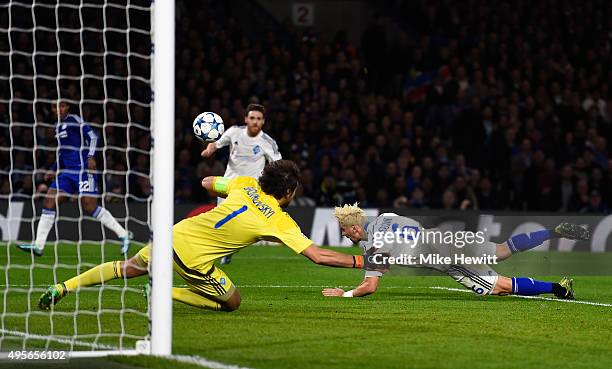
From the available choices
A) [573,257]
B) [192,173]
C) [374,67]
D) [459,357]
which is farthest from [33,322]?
[374,67]

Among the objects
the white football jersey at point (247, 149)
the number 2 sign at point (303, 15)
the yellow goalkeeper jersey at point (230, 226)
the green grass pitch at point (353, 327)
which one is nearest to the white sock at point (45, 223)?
the green grass pitch at point (353, 327)

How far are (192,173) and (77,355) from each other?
1262cm

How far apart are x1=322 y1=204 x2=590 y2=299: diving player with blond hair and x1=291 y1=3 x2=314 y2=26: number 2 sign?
45.9ft

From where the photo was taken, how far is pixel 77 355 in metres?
6.50

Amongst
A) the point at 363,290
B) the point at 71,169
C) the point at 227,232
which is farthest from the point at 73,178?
the point at 227,232

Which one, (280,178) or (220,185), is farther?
(220,185)

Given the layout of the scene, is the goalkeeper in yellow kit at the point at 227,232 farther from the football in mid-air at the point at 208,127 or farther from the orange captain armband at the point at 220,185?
the football in mid-air at the point at 208,127

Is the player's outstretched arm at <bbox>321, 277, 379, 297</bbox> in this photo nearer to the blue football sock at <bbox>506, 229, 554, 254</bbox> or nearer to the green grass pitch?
the green grass pitch

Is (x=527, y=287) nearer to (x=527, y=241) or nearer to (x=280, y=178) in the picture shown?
(x=527, y=241)

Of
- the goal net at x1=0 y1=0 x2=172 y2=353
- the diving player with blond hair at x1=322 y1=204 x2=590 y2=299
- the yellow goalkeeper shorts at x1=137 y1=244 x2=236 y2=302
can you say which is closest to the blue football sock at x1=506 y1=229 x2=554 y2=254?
the diving player with blond hair at x1=322 y1=204 x2=590 y2=299

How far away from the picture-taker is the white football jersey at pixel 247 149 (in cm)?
1407

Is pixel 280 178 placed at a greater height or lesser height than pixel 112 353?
greater

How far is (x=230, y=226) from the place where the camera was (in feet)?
27.2

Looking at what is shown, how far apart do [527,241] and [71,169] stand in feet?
20.3
